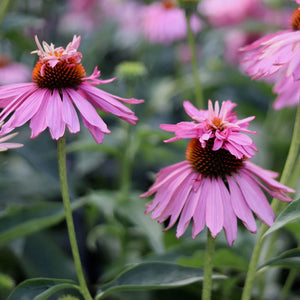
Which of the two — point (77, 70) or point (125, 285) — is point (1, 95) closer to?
point (77, 70)

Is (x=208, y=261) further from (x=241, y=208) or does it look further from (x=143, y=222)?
(x=143, y=222)

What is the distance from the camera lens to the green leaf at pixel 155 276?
1.75 feet

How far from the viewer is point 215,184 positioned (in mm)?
506

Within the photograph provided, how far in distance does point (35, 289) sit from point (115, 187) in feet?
2.35

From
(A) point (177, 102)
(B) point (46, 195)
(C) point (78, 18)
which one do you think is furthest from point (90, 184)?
(C) point (78, 18)

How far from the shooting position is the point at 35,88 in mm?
529

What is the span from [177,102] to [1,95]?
1009 millimetres

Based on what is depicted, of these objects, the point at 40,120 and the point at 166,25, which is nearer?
the point at 40,120

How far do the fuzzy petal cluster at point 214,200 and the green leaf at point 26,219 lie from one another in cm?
20

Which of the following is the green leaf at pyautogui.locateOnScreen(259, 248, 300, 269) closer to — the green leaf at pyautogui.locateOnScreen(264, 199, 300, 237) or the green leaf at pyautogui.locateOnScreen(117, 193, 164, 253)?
the green leaf at pyautogui.locateOnScreen(264, 199, 300, 237)

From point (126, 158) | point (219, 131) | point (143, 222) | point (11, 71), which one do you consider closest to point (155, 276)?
point (219, 131)

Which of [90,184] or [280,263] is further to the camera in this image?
[90,184]

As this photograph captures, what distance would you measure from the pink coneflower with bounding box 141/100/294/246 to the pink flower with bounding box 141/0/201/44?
966 mm

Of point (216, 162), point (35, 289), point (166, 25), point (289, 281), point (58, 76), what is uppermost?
point (166, 25)
